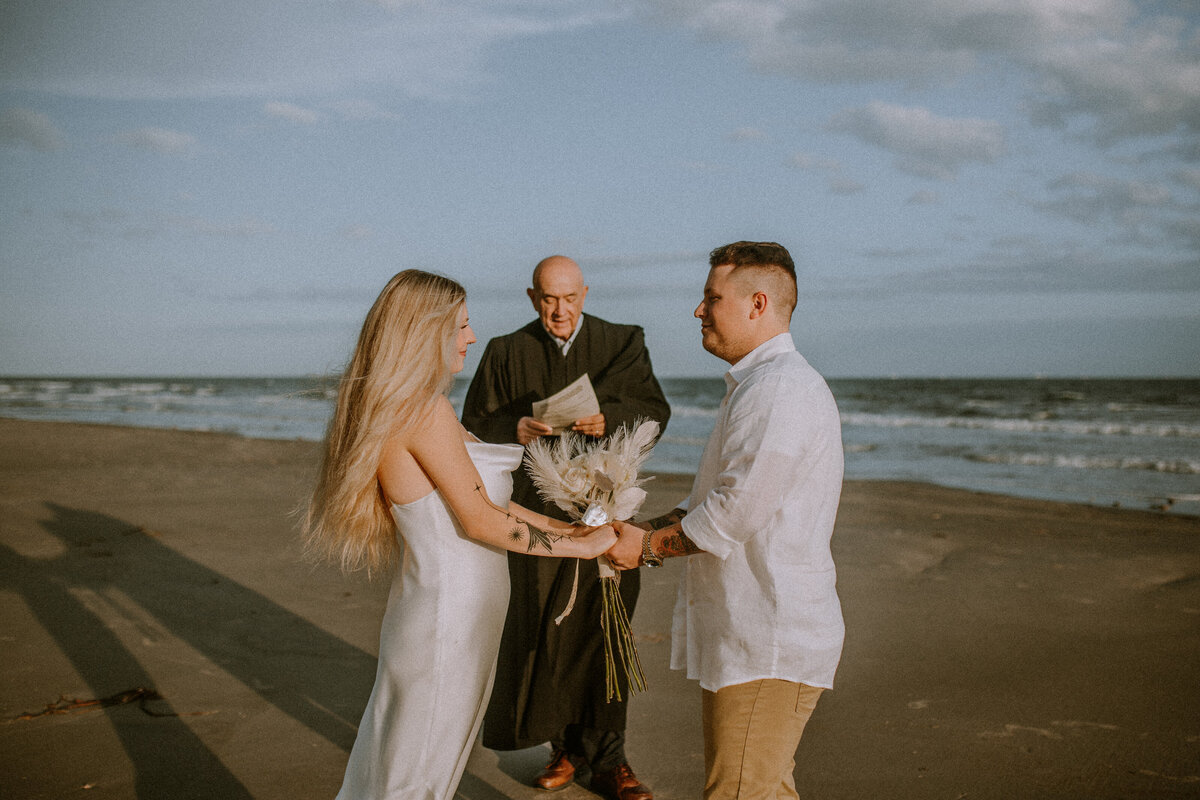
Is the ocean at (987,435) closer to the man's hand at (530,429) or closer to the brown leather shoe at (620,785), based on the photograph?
the man's hand at (530,429)

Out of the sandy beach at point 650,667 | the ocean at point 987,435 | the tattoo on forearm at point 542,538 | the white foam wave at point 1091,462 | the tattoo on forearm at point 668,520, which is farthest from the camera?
the white foam wave at point 1091,462

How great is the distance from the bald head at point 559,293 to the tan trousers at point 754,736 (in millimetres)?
2168

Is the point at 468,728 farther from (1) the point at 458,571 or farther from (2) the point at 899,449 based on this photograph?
(2) the point at 899,449

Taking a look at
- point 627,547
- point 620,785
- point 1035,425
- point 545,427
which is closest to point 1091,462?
point 1035,425

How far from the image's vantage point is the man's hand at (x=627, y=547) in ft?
8.60

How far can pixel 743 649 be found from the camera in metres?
2.26

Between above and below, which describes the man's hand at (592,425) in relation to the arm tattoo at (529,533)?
above

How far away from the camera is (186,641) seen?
16.8 ft

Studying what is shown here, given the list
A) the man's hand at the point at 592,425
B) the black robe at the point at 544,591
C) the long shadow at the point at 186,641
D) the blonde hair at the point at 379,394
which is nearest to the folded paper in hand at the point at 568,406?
the man's hand at the point at 592,425

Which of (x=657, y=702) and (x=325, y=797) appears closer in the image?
(x=325, y=797)

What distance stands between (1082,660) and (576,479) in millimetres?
3947

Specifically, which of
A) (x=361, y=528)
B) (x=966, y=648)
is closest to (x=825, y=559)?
(x=361, y=528)

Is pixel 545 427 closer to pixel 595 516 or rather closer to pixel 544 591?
pixel 544 591

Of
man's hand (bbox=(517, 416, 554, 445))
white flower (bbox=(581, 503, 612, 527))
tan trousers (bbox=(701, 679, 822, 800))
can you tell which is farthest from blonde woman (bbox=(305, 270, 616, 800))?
man's hand (bbox=(517, 416, 554, 445))
